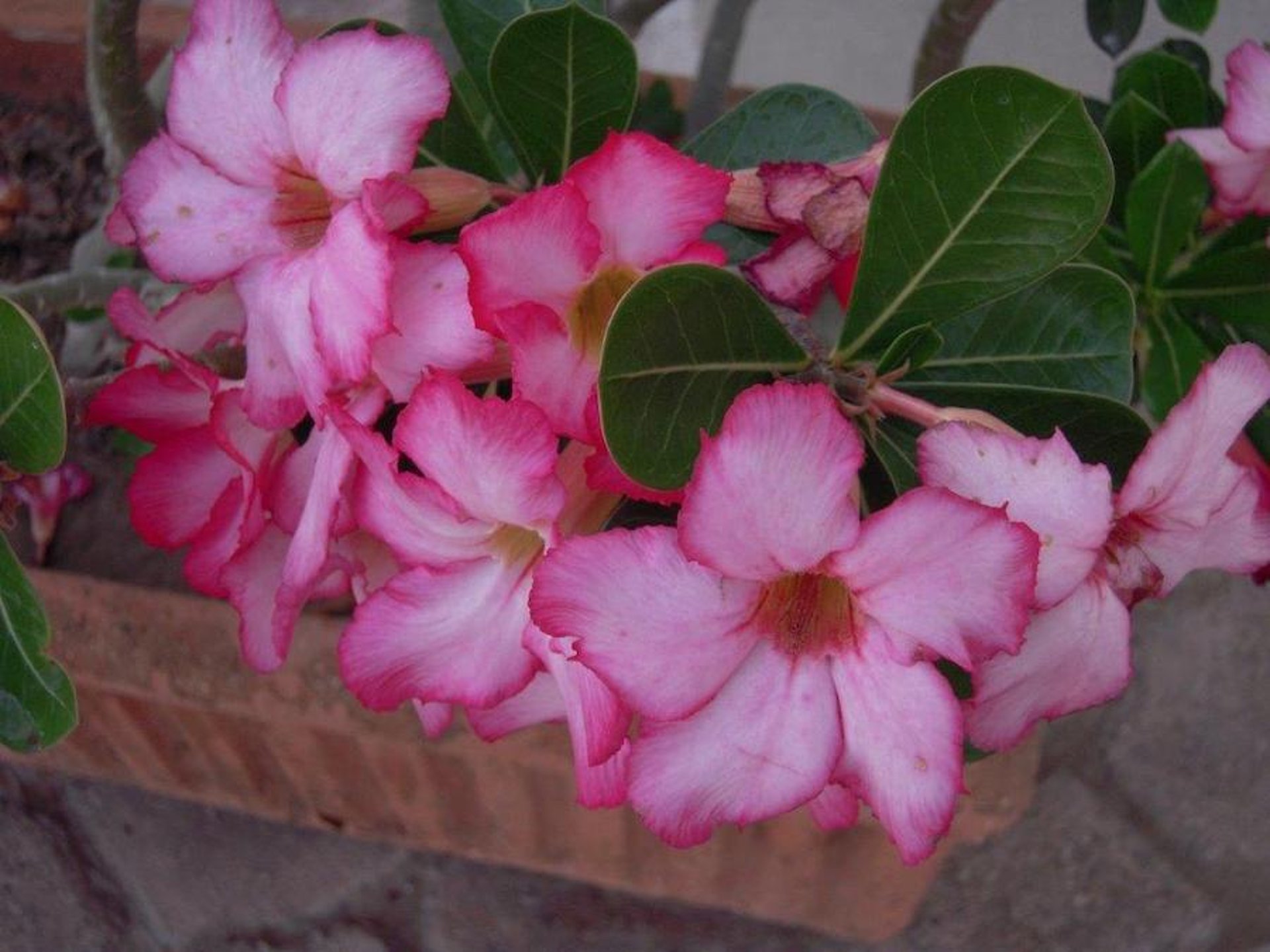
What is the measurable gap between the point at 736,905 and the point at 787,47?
1.32 m

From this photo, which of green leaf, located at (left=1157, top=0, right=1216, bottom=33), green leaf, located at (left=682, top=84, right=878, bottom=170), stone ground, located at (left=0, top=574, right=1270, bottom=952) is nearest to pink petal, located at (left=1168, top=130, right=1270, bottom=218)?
green leaf, located at (left=1157, top=0, right=1216, bottom=33)

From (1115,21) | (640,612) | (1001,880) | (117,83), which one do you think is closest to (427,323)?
Answer: (640,612)

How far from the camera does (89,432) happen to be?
1.18 m

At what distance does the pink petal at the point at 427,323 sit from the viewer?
0.49 meters

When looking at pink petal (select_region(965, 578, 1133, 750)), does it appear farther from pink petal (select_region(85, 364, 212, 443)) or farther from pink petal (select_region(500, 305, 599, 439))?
pink petal (select_region(85, 364, 212, 443))

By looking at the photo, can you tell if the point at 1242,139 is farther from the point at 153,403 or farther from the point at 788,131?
the point at 153,403

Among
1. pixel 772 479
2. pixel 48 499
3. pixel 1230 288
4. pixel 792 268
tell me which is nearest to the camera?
pixel 772 479

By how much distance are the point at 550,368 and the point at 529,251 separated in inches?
1.7

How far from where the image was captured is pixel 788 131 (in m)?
0.70

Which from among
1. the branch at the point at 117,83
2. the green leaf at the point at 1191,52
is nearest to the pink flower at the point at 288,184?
the branch at the point at 117,83

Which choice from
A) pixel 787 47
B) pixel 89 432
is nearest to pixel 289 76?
pixel 89 432

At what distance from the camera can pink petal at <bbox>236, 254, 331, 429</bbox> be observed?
52 centimetres

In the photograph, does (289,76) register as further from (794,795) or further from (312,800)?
(312,800)

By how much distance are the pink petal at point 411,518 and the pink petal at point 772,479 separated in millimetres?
123
